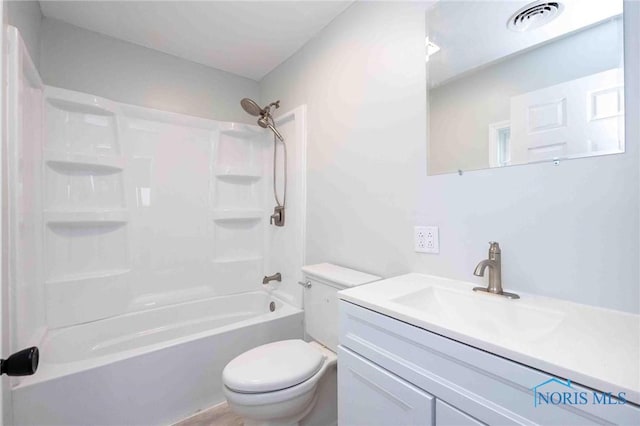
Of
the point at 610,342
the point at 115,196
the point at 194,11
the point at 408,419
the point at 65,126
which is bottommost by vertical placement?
the point at 408,419

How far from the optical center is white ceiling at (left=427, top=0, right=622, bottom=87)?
2.84 ft

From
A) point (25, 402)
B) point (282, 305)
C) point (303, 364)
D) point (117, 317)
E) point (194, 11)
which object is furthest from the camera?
point (282, 305)

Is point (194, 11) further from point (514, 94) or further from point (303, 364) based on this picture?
point (303, 364)

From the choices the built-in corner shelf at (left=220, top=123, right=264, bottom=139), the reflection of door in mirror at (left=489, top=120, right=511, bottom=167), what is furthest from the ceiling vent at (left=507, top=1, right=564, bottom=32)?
the built-in corner shelf at (left=220, top=123, right=264, bottom=139)

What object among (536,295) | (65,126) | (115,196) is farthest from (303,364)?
(65,126)

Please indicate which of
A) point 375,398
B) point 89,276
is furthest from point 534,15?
point 89,276

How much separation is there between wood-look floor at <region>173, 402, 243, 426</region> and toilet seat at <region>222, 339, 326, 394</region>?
496mm

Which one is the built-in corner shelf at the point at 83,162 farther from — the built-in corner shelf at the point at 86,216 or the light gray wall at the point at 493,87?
the light gray wall at the point at 493,87

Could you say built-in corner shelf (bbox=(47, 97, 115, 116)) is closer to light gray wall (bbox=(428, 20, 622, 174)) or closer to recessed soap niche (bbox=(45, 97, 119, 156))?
recessed soap niche (bbox=(45, 97, 119, 156))

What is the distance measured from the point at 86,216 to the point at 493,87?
94.5 inches

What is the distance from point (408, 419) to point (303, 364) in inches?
24.4

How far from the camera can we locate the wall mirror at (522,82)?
32.4 inches

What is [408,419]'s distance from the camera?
2.58 feet

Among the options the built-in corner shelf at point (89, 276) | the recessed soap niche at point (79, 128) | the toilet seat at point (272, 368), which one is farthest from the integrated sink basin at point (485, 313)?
the recessed soap niche at point (79, 128)
